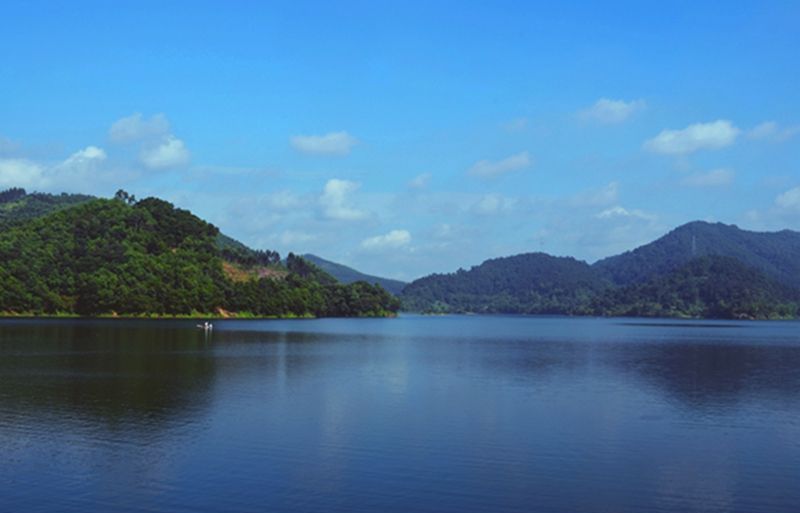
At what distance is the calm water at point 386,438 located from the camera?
32.1 meters

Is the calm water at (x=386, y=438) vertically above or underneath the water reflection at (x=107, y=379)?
underneath

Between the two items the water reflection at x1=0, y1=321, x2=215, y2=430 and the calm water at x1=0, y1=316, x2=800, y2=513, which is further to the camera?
the water reflection at x1=0, y1=321, x2=215, y2=430

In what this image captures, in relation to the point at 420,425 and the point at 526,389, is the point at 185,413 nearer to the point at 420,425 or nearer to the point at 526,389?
the point at 420,425

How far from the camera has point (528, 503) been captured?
3139cm

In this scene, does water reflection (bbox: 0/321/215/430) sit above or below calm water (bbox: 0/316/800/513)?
above

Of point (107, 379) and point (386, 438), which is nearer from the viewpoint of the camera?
point (386, 438)

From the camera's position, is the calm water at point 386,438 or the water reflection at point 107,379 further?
the water reflection at point 107,379

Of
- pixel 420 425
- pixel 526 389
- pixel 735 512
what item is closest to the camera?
pixel 735 512

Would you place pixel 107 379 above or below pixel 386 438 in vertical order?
above

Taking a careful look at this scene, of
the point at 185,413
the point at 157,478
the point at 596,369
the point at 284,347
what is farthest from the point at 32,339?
the point at 157,478

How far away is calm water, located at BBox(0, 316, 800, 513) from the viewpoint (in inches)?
1265

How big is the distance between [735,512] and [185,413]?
35998 millimetres

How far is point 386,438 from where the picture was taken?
44781mm

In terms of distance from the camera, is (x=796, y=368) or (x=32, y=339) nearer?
(x=796, y=368)
